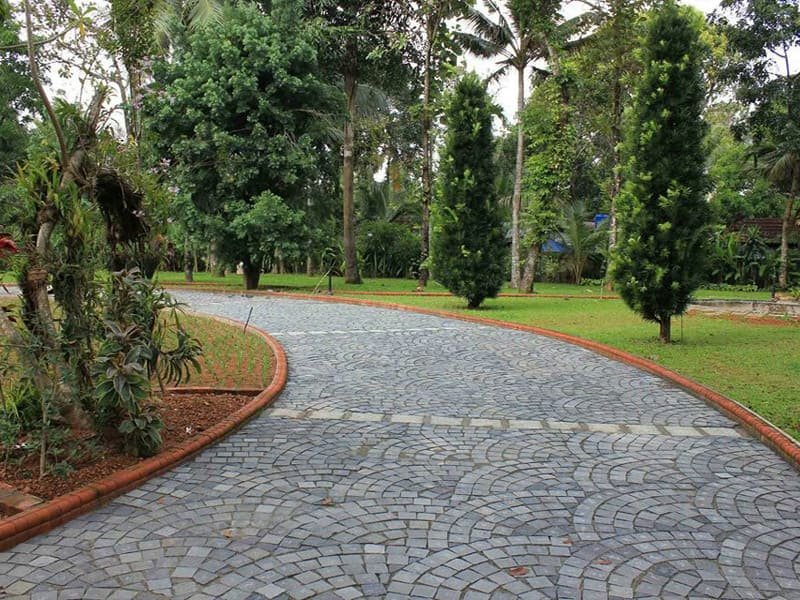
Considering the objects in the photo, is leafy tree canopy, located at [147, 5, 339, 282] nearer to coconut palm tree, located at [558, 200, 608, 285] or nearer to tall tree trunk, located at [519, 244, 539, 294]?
tall tree trunk, located at [519, 244, 539, 294]

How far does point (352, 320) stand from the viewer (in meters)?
12.5

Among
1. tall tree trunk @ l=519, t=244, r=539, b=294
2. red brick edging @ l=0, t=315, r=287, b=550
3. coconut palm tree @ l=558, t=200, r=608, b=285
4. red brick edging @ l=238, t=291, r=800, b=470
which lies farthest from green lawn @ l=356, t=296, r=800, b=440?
coconut palm tree @ l=558, t=200, r=608, b=285

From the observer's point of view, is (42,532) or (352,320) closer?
(42,532)

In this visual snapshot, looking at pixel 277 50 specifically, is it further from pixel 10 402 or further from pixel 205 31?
pixel 10 402

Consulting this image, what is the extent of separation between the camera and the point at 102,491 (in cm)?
366

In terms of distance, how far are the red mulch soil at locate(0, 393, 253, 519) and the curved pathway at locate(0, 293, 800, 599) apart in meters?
0.27

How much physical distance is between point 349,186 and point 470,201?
9999mm

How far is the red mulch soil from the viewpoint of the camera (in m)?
3.66

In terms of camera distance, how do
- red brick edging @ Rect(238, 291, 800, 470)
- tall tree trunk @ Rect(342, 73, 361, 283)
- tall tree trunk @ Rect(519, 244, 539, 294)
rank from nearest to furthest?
red brick edging @ Rect(238, 291, 800, 470)
tall tree trunk @ Rect(519, 244, 539, 294)
tall tree trunk @ Rect(342, 73, 361, 283)

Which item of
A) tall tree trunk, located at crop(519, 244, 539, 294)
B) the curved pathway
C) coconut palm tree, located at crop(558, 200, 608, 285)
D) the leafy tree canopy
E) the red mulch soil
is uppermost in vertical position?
the leafy tree canopy

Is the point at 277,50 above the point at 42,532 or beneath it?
above

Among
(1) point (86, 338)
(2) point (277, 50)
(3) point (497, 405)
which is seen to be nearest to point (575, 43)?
(2) point (277, 50)

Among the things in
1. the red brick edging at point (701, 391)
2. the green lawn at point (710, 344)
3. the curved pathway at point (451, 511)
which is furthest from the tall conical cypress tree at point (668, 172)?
the curved pathway at point (451, 511)

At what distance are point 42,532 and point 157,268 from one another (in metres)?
2.22
